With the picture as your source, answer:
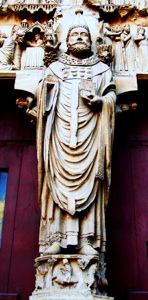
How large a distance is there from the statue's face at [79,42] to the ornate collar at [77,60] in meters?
0.10

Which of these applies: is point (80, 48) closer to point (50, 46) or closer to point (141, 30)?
point (50, 46)

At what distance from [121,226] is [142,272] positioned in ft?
1.95

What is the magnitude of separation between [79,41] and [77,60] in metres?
0.28

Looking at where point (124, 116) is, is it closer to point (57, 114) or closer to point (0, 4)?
point (57, 114)

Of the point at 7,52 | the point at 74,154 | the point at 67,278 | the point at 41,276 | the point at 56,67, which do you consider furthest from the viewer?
the point at 7,52

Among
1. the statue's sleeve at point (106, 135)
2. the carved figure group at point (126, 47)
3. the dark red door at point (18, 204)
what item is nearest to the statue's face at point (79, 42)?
the carved figure group at point (126, 47)

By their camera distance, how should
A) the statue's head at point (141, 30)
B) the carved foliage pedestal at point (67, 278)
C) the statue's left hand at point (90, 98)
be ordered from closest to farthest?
the carved foliage pedestal at point (67, 278)
the statue's left hand at point (90, 98)
the statue's head at point (141, 30)

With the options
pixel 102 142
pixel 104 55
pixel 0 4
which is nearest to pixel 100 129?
pixel 102 142

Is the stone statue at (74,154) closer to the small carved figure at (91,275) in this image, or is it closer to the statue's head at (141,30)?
the small carved figure at (91,275)

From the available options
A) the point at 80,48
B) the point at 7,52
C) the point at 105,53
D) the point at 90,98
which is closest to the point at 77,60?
the point at 80,48

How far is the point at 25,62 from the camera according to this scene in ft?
17.5

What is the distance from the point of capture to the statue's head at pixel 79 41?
4841 mm

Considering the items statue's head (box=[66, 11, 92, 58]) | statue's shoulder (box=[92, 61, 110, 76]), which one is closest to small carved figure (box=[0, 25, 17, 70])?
statue's head (box=[66, 11, 92, 58])

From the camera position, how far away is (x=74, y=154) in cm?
412
